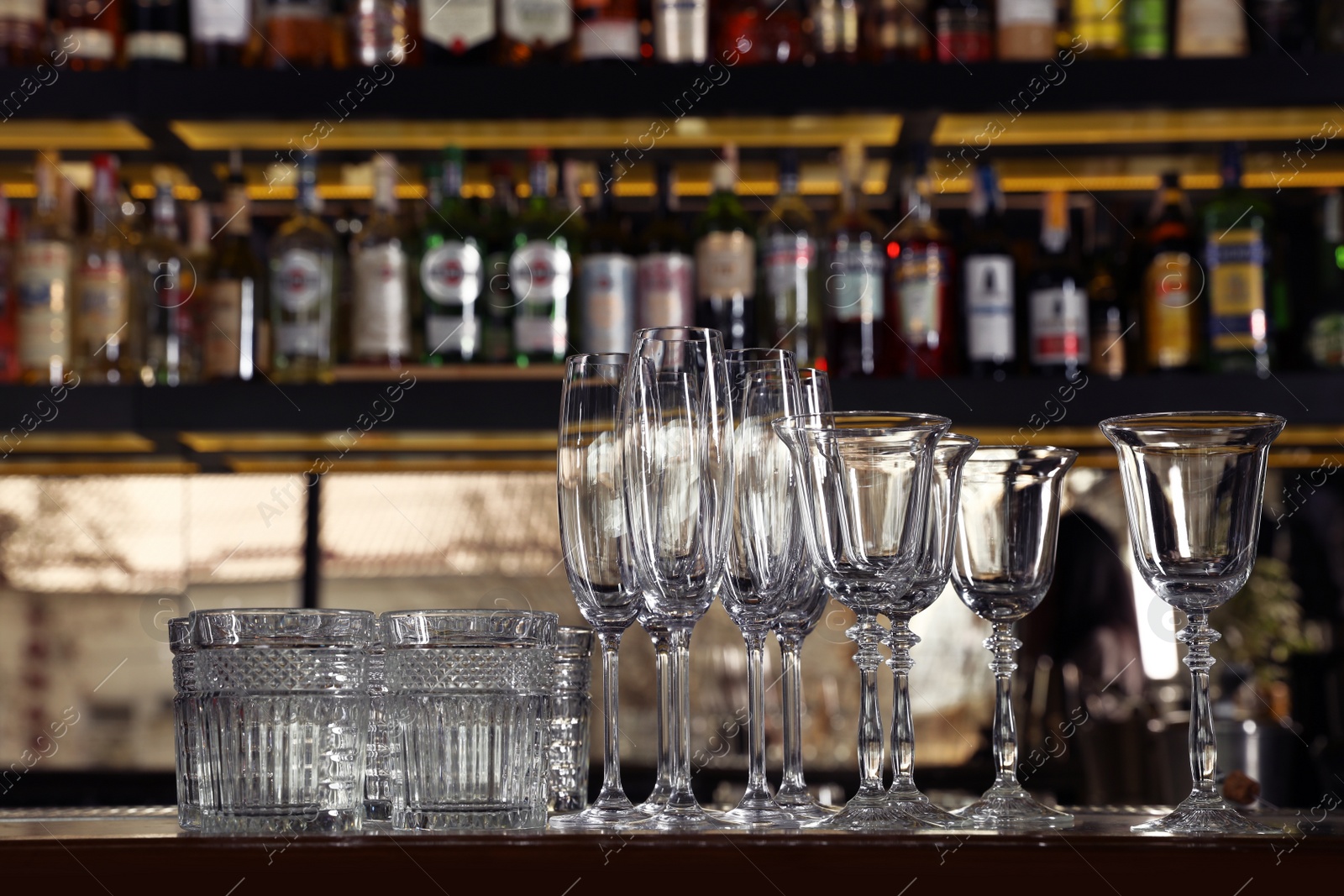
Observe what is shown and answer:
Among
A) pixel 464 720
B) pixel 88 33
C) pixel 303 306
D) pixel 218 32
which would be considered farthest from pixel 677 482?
pixel 88 33

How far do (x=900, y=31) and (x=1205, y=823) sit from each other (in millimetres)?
1242

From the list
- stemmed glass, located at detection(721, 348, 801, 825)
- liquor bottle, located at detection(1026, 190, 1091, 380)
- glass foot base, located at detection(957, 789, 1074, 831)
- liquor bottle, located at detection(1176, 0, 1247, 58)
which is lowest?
glass foot base, located at detection(957, 789, 1074, 831)

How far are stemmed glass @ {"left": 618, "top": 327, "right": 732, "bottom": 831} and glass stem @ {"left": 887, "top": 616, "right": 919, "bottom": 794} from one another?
10cm

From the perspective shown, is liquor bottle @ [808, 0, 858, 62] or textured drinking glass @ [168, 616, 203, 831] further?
liquor bottle @ [808, 0, 858, 62]

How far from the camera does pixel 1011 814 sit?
72cm

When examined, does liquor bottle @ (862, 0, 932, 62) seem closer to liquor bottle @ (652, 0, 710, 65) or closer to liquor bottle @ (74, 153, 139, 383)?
liquor bottle @ (652, 0, 710, 65)

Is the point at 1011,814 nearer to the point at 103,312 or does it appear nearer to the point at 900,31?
the point at 900,31

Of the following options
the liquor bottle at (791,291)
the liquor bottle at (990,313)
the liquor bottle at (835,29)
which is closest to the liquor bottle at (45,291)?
the liquor bottle at (791,291)

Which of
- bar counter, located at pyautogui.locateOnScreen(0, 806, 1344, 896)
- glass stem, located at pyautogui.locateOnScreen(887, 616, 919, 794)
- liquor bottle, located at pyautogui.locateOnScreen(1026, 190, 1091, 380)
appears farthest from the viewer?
liquor bottle, located at pyautogui.locateOnScreen(1026, 190, 1091, 380)

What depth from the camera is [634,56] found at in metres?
1.66

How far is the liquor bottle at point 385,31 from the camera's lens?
1.68 meters

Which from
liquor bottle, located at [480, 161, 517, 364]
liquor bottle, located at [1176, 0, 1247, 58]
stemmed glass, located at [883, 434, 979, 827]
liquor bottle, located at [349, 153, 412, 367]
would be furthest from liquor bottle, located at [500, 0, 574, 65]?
stemmed glass, located at [883, 434, 979, 827]

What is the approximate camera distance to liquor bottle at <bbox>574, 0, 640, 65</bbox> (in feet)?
5.41

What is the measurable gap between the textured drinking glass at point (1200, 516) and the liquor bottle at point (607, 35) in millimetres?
1069
